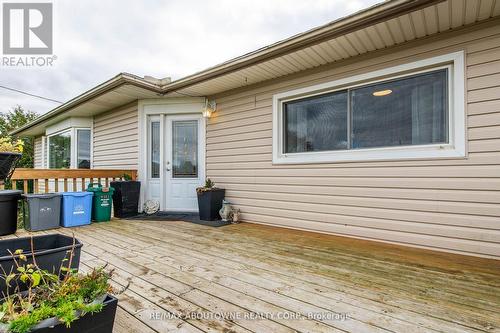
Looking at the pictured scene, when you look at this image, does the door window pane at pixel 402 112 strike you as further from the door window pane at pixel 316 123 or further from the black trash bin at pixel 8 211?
the black trash bin at pixel 8 211

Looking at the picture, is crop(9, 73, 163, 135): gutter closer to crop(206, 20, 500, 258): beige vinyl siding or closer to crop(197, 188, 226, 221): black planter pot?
crop(206, 20, 500, 258): beige vinyl siding

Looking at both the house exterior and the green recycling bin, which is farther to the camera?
the green recycling bin

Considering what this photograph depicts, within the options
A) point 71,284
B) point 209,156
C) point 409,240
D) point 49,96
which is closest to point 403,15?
point 409,240

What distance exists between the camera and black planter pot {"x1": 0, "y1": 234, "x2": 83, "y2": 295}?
121 cm

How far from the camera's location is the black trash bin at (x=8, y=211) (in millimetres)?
3459

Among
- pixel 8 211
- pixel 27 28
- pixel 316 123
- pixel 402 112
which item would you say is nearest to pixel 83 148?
pixel 27 28

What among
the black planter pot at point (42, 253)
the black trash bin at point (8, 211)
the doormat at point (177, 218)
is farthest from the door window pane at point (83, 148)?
the black planter pot at point (42, 253)

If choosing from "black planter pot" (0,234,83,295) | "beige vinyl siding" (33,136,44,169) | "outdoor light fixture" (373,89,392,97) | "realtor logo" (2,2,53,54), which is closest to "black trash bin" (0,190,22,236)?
"black planter pot" (0,234,83,295)

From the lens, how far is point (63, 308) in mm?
904

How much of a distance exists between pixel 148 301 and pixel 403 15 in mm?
3361

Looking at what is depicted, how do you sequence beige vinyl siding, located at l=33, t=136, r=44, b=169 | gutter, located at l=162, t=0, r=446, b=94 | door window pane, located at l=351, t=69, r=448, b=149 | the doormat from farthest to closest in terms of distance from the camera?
beige vinyl siding, located at l=33, t=136, r=44, b=169, the doormat, door window pane, located at l=351, t=69, r=448, b=149, gutter, located at l=162, t=0, r=446, b=94

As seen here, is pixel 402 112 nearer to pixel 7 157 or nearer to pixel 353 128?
pixel 353 128

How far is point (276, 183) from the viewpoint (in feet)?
13.7

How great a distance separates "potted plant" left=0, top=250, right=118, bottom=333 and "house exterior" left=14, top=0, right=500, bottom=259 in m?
3.08
